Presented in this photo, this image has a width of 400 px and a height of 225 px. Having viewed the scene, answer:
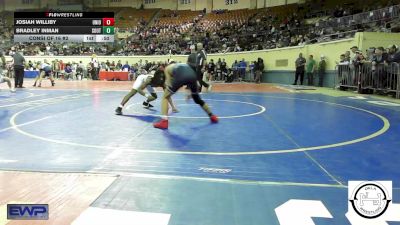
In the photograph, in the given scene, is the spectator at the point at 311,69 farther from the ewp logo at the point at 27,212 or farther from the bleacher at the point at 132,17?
the bleacher at the point at 132,17

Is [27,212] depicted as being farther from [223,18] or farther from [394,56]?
[223,18]

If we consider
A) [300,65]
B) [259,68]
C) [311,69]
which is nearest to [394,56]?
[311,69]

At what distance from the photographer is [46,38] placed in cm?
1811

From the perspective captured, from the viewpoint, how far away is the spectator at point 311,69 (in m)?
19.8

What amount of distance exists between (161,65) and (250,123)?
2.93 meters

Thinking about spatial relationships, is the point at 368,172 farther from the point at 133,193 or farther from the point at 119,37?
the point at 119,37

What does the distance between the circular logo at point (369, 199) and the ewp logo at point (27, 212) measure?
225 cm

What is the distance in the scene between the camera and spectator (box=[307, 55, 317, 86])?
19844 millimetres

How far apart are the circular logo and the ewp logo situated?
2.25 metres

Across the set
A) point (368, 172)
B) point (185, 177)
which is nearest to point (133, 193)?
point (185, 177)

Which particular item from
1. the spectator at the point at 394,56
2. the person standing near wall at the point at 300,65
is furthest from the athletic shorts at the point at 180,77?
the person standing near wall at the point at 300,65

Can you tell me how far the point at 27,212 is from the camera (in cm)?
292
